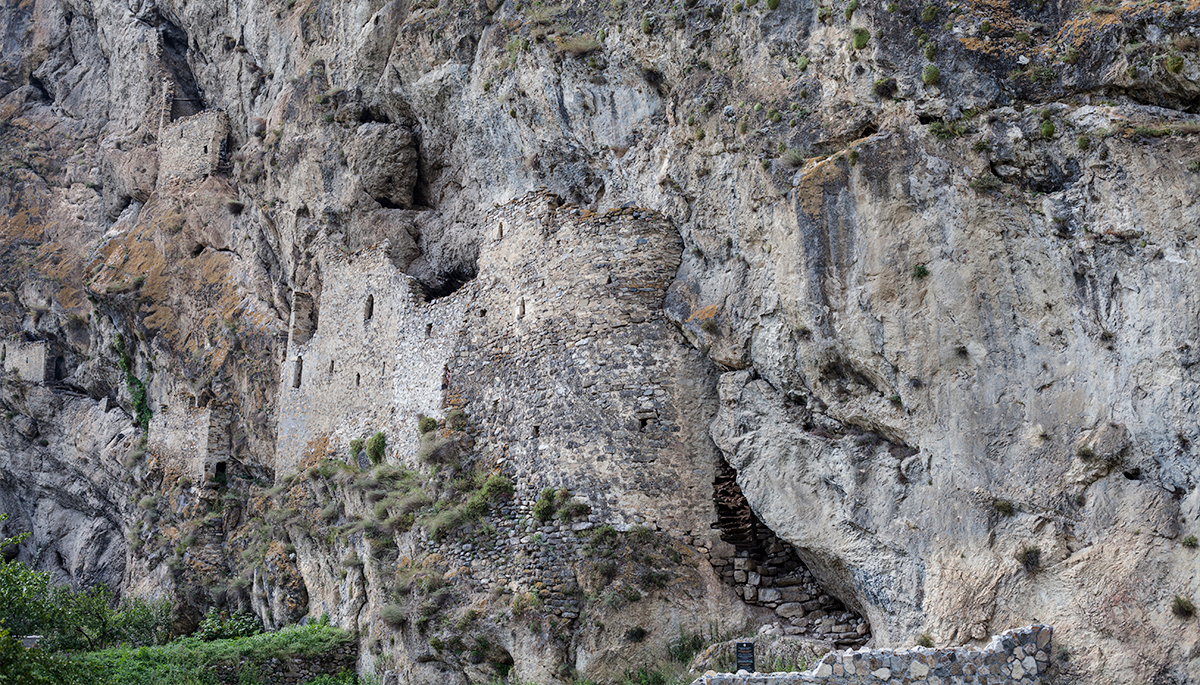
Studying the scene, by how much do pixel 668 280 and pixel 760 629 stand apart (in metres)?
6.61

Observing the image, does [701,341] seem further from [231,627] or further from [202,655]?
[231,627]

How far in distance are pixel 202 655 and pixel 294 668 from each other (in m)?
1.95

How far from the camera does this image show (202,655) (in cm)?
2045

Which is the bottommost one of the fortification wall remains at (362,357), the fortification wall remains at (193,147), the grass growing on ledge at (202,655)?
the grass growing on ledge at (202,655)

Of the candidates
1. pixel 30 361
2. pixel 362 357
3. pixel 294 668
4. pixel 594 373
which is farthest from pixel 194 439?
pixel 594 373

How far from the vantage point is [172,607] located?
84.7ft

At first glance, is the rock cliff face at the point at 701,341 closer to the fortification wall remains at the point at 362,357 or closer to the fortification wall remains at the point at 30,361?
the fortification wall remains at the point at 362,357

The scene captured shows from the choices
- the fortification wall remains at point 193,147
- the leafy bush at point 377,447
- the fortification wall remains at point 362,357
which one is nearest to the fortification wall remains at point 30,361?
the fortification wall remains at point 193,147

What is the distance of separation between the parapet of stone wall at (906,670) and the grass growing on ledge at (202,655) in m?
12.2

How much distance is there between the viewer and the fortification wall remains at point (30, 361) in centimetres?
3631

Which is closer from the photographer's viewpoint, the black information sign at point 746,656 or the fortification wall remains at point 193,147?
the black information sign at point 746,656

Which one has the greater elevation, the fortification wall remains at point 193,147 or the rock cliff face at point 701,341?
the fortification wall remains at point 193,147

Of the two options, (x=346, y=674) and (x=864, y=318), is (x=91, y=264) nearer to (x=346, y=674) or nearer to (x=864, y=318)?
(x=346, y=674)

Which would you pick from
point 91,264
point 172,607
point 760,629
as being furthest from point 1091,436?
point 91,264
